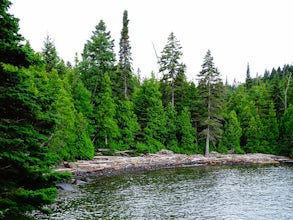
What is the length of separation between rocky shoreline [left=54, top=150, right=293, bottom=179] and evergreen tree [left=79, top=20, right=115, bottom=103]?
488 inches

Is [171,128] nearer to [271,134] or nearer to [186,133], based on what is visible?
[186,133]

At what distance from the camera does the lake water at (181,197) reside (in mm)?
17438

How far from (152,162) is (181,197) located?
53.4 feet

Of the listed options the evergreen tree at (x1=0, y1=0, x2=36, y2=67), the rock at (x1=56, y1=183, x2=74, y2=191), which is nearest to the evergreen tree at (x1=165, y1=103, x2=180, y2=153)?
the rock at (x1=56, y1=183, x2=74, y2=191)

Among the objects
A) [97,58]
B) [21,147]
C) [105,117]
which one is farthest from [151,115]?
[21,147]

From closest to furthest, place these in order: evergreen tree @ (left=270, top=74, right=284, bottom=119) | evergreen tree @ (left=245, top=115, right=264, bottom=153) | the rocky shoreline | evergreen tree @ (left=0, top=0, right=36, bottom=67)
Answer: evergreen tree @ (left=0, top=0, right=36, bottom=67)
the rocky shoreline
evergreen tree @ (left=245, top=115, right=264, bottom=153)
evergreen tree @ (left=270, top=74, right=284, bottom=119)

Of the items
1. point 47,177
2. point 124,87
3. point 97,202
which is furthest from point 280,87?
point 47,177

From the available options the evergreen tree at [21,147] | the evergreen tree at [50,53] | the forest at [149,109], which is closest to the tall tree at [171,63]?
the forest at [149,109]

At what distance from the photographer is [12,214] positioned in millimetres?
7316

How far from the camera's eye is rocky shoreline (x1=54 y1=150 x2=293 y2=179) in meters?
31.0

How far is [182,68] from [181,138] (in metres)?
12.0

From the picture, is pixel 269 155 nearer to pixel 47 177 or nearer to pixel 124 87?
pixel 124 87

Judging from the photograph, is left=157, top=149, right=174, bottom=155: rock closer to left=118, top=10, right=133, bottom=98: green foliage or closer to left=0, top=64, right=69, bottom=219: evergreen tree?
left=118, top=10, right=133, bottom=98: green foliage

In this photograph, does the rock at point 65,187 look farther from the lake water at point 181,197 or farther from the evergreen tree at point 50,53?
the evergreen tree at point 50,53
